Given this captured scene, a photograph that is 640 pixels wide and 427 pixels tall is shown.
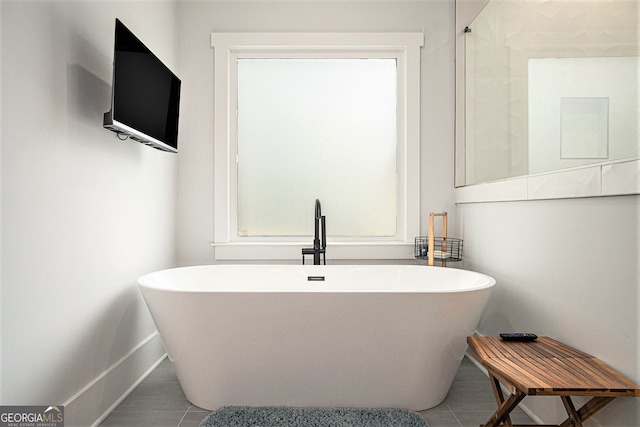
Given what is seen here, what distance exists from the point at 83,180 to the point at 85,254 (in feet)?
1.05

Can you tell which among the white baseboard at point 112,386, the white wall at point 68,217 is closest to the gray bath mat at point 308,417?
the white baseboard at point 112,386

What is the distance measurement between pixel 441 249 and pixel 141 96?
6.64 feet

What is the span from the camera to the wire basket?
266 centimetres

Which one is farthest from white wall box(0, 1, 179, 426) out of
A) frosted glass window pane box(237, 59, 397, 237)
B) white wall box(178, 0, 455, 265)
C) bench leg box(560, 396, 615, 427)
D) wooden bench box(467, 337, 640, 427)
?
bench leg box(560, 396, 615, 427)

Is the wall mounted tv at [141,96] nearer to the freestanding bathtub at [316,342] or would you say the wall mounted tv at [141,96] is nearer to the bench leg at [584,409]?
the freestanding bathtub at [316,342]

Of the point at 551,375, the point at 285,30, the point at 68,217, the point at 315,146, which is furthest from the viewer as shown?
the point at 315,146

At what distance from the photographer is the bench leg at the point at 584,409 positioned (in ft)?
4.44

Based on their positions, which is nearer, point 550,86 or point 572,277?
point 572,277

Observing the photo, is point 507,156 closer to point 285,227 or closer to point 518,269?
point 518,269

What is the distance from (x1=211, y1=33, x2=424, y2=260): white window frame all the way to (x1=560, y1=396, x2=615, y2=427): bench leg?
1581mm

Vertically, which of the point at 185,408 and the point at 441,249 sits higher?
the point at 441,249

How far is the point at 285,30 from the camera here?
2.92 m

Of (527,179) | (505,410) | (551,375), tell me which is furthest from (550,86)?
(505,410)

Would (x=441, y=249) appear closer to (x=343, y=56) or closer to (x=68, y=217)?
(x=343, y=56)
